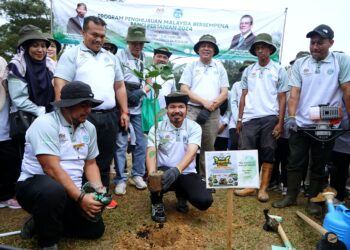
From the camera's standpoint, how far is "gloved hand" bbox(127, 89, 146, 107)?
400cm

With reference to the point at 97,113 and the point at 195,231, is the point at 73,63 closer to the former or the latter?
the point at 97,113

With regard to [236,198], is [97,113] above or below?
above

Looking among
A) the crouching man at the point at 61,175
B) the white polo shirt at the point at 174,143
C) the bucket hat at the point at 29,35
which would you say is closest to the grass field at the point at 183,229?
the crouching man at the point at 61,175

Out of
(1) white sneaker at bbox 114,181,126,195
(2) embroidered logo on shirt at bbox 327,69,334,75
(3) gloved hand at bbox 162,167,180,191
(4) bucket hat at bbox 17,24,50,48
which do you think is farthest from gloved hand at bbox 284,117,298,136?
(4) bucket hat at bbox 17,24,50,48

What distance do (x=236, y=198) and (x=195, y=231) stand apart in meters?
1.28

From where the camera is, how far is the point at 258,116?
4.02 m

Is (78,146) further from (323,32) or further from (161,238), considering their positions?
(323,32)

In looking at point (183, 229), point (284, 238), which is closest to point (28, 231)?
point (183, 229)

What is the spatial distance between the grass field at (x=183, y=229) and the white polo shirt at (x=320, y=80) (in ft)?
4.08

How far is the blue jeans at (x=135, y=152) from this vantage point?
401 centimetres

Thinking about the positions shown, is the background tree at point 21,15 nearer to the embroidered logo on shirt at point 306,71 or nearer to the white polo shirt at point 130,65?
the white polo shirt at point 130,65

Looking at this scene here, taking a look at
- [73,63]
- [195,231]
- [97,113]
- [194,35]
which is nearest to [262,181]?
[195,231]

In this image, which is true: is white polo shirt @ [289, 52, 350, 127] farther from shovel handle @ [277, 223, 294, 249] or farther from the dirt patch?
the dirt patch

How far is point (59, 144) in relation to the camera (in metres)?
2.52
